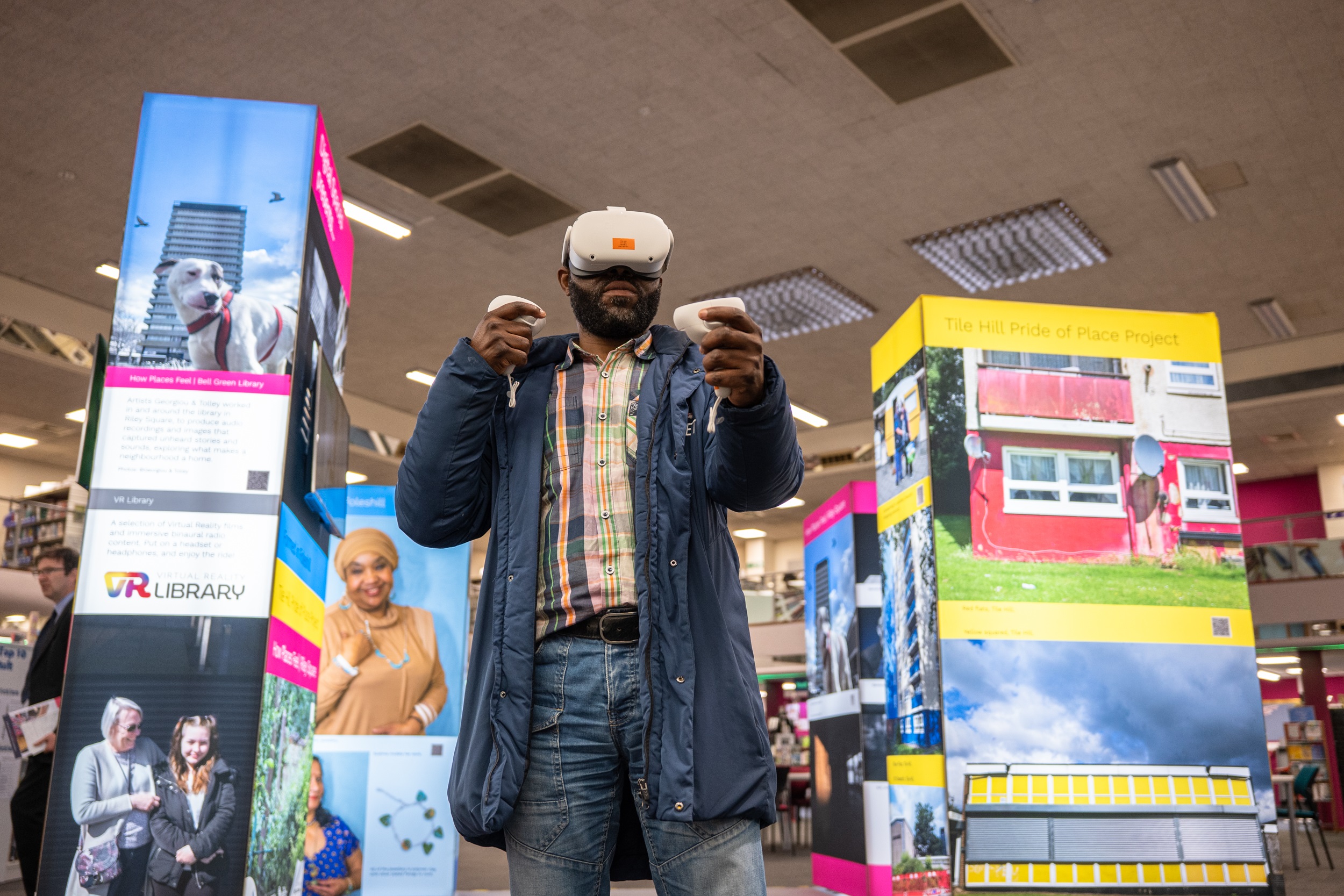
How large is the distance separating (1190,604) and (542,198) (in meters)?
5.45

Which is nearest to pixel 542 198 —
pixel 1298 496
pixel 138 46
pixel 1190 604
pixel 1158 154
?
pixel 138 46

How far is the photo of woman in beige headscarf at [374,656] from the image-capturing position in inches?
221

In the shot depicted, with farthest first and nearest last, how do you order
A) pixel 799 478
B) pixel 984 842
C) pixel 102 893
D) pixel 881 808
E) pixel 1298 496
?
1. pixel 1298 496
2. pixel 881 808
3. pixel 984 842
4. pixel 102 893
5. pixel 799 478

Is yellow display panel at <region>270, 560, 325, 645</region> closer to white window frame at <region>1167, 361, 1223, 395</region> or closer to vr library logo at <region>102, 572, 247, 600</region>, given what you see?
vr library logo at <region>102, 572, 247, 600</region>

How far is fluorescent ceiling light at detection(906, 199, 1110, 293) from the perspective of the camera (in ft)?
27.4

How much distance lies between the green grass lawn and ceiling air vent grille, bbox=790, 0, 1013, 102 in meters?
3.10

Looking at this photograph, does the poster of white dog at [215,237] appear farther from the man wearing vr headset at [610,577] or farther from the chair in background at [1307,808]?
the chair in background at [1307,808]

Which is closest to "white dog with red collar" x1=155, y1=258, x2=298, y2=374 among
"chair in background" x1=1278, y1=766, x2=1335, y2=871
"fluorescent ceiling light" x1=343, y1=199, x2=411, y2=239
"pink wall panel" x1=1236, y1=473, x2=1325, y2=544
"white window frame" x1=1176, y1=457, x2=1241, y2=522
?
"white window frame" x1=1176, y1=457, x2=1241, y2=522

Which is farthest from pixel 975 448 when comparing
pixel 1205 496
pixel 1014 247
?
pixel 1014 247

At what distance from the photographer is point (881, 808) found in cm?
591

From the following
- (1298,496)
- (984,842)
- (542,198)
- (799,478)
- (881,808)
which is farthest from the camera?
(1298,496)

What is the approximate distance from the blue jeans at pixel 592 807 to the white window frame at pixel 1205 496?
3638 millimetres

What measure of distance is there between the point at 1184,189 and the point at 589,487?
762cm

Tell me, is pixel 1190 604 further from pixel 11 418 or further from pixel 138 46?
pixel 11 418
